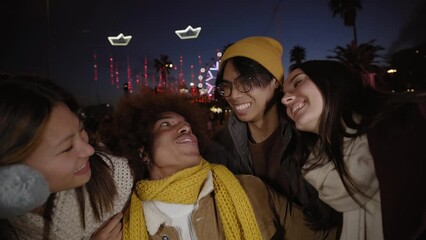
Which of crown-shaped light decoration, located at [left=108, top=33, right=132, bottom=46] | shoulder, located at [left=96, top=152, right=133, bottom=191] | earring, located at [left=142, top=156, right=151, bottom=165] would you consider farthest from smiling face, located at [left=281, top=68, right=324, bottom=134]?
crown-shaped light decoration, located at [left=108, top=33, right=132, bottom=46]

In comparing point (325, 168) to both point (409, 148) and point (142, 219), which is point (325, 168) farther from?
point (142, 219)

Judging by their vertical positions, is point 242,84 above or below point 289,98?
above

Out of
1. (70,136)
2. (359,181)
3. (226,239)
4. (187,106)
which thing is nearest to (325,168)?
(359,181)

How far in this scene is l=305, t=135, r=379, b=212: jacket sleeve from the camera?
197 centimetres

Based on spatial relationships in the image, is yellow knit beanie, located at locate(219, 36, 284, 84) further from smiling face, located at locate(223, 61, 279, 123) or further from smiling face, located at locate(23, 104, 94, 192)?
smiling face, located at locate(23, 104, 94, 192)

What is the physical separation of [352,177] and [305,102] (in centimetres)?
64

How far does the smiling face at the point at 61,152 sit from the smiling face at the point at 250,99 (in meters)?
1.67

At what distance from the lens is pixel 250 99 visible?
2977mm

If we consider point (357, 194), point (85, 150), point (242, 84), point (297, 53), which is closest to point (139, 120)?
point (85, 150)

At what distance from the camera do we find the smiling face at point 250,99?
298 cm

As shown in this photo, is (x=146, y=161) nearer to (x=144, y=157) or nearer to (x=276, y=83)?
(x=144, y=157)

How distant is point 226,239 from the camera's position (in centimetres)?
217

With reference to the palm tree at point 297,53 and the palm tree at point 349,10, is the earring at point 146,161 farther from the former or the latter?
the palm tree at point 297,53

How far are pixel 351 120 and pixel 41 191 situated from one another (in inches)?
78.7
